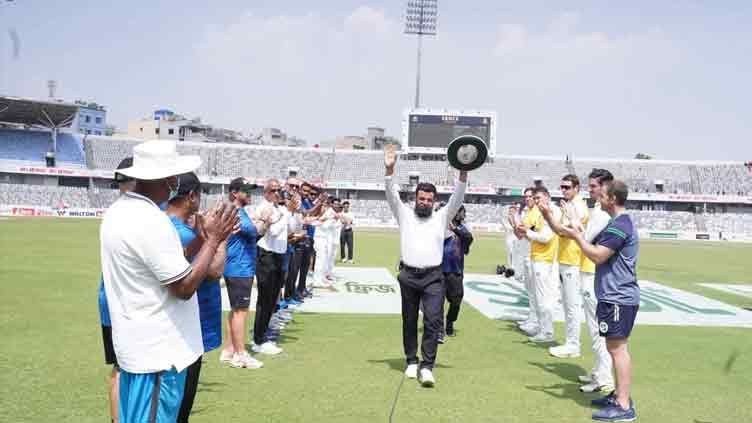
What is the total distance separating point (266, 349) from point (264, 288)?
778mm

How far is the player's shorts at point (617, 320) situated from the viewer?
16.3ft

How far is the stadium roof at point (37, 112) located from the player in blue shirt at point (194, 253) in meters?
54.3

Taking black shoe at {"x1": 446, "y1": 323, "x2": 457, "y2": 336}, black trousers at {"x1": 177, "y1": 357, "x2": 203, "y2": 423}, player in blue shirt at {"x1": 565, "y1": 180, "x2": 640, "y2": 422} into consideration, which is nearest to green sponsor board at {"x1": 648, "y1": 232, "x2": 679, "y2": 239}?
black shoe at {"x1": 446, "y1": 323, "x2": 457, "y2": 336}

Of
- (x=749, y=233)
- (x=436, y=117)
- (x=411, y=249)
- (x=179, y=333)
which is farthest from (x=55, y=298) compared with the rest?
(x=749, y=233)

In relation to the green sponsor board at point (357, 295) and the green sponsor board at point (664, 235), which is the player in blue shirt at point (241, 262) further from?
the green sponsor board at point (664, 235)

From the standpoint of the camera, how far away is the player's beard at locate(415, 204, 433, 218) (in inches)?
246

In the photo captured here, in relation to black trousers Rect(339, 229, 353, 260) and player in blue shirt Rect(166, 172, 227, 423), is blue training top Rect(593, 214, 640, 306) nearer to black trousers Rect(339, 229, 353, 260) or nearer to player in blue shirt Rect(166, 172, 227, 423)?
player in blue shirt Rect(166, 172, 227, 423)

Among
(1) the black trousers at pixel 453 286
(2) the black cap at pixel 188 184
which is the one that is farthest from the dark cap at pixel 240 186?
(1) the black trousers at pixel 453 286

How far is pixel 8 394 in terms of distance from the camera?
522 centimetres

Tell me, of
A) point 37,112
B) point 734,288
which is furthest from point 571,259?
point 37,112

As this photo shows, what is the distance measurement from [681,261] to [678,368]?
18.5 metres

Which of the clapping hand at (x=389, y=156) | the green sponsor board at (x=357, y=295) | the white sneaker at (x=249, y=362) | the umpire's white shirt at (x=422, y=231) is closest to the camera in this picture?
the clapping hand at (x=389, y=156)

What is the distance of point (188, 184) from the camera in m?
3.51

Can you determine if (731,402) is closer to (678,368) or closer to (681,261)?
(678,368)
